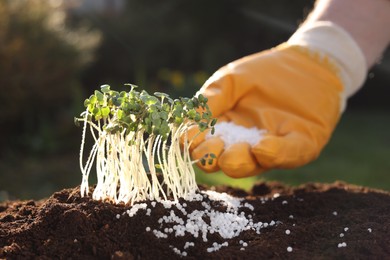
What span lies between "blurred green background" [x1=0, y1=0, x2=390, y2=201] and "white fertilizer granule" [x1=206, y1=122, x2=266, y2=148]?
1.78 metres

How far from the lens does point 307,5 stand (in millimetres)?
6176

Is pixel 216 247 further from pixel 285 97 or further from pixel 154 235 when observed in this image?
pixel 285 97

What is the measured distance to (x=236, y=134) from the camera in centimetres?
220

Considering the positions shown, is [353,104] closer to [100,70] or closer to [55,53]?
[100,70]

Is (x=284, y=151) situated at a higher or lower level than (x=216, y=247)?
higher

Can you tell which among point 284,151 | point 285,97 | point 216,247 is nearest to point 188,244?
point 216,247

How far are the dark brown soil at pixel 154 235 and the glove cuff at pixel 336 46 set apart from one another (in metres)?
0.83

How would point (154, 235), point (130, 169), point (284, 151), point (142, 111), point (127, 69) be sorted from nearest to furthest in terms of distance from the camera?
point (154, 235) < point (142, 111) < point (130, 169) < point (284, 151) < point (127, 69)

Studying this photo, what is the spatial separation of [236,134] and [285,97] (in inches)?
12.7

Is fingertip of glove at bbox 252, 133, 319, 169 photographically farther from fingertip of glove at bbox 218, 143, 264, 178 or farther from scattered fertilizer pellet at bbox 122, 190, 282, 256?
scattered fertilizer pellet at bbox 122, 190, 282, 256

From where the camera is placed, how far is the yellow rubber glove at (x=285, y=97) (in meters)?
2.27

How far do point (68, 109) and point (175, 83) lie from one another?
55.9 inches

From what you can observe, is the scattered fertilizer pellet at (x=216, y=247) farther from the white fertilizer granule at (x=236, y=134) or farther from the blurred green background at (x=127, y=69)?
the blurred green background at (x=127, y=69)

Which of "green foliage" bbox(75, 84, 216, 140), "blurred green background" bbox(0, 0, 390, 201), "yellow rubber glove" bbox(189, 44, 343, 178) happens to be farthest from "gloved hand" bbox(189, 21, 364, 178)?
"blurred green background" bbox(0, 0, 390, 201)
